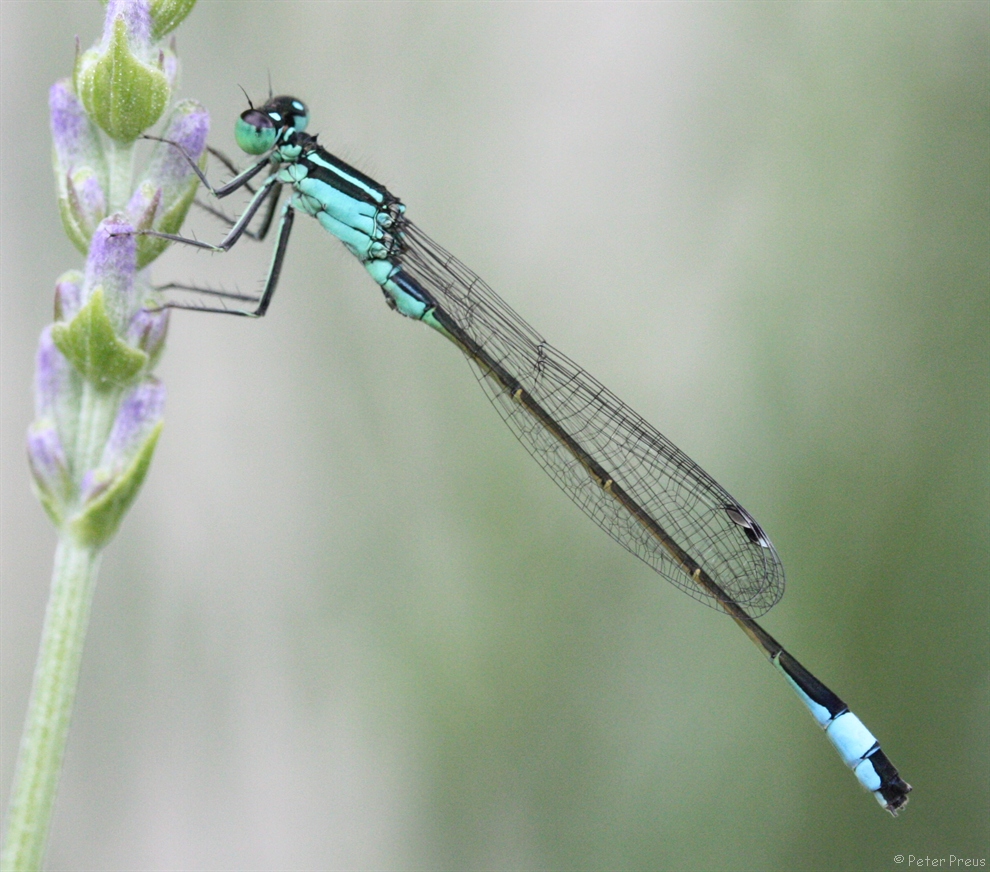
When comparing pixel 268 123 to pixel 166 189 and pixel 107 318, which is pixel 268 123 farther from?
pixel 107 318

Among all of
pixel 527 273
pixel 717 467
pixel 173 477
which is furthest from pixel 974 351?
pixel 173 477

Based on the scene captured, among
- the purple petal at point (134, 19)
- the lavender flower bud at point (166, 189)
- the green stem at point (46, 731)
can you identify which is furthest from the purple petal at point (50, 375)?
the purple petal at point (134, 19)

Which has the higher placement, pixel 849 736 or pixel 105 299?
pixel 105 299

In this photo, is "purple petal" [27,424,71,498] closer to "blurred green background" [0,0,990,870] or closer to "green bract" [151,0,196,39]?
"green bract" [151,0,196,39]

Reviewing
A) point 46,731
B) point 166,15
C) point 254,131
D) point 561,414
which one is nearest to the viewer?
point 46,731

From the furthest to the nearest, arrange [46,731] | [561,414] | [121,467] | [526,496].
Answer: [561,414], [526,496], [121,467], [46,731]

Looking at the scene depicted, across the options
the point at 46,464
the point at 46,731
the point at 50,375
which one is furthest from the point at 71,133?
the point at 46,731

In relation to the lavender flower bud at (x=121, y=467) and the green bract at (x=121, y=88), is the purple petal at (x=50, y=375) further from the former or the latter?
the green bract at (x=121, y=88)

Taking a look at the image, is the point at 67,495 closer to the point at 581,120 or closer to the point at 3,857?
the point at 3,857
